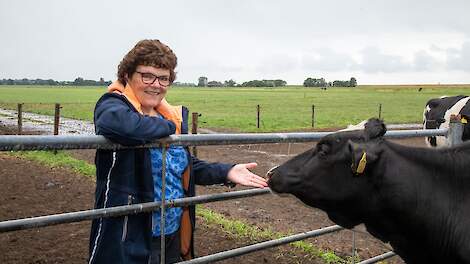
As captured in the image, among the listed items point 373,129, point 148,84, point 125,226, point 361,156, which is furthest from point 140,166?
point 373,129

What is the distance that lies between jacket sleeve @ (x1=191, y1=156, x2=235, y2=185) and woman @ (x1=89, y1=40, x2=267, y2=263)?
5.1 inches

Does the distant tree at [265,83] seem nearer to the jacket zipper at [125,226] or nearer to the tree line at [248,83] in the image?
the tree line at [248,83]

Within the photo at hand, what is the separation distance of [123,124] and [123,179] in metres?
0.34

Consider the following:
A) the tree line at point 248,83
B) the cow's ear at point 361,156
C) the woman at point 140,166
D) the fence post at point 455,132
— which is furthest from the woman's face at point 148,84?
the tree line at point 248,83

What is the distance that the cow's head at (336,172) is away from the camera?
311cm

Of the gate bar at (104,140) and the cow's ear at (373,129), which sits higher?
the cow's ear at (373,129)

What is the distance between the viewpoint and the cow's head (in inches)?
123

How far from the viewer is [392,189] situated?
3174mm

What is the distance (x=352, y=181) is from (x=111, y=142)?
5.00 ft

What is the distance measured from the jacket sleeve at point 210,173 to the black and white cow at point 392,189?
12.5 inches

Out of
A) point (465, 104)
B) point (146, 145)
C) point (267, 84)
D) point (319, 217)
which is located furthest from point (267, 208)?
point (267, 84)

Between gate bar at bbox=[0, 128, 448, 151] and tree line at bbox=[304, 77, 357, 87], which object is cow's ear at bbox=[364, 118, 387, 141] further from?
tree line at bbox=[304, 77, 357, 87]

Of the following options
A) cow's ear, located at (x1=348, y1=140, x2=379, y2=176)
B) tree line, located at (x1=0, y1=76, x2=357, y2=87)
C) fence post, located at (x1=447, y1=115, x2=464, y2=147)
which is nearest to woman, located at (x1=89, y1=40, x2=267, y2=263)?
cow's ear, located at (x1=348, y1=140, x2=379, y2=176)

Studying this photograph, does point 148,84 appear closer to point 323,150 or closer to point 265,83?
point 323,150
